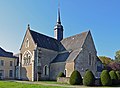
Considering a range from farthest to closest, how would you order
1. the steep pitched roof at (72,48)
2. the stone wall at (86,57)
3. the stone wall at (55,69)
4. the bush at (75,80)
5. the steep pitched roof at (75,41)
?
the steep pitched roof at (75,41)
the stone wall at (55,69)
the steep pitched roof at (72,48)
the stone wall at (86,57)
the bush at (75,80)

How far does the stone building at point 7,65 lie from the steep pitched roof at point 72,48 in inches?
452

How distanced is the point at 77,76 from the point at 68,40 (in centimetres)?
1968

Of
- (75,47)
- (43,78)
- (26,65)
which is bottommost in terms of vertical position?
(43,78)

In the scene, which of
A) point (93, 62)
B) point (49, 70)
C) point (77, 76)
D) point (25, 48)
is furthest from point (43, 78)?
point (77, 76)

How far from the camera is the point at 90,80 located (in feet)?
89.5

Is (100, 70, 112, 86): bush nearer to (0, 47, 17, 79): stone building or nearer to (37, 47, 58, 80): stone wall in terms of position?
(37, 47, 58, 80): stone wall

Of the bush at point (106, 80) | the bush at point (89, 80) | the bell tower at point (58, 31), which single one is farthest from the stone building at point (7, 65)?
the bush at point (106, 80)

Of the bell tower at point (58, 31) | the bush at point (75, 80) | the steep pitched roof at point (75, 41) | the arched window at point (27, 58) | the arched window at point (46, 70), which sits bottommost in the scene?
the bush at point (75, 80)

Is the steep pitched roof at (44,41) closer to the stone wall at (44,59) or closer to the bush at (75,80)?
the stone wall at (44,59)

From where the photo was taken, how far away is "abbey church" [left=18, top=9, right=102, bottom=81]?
40.8 metres

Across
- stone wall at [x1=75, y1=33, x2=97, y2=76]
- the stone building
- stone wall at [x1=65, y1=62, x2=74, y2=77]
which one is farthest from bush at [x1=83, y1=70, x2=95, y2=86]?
the stone building

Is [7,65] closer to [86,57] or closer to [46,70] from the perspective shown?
[46,70]

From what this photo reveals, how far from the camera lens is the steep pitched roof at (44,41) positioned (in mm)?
43856

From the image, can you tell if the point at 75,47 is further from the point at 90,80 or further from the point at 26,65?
the point at 90,80
